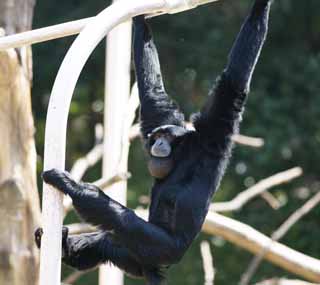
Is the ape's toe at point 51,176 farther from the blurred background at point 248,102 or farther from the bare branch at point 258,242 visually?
the blurred background at point 248,102

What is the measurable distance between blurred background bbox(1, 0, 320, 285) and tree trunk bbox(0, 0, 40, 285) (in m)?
6.54

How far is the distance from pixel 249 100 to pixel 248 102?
0.03 m

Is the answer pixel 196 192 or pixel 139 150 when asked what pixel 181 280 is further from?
pixel 196 192

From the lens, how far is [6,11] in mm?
6320

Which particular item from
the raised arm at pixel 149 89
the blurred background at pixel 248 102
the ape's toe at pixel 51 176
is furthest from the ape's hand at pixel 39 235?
the blurred background at pixel 248 102

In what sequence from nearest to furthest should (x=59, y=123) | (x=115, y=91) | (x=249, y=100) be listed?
1. (x=59, y=123)
2. (x=115, y=91)
3. (x=249, y=100)

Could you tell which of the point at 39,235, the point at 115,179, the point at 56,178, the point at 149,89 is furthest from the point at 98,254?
the point at 56,178

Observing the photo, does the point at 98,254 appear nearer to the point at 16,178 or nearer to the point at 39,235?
the point at 39,235

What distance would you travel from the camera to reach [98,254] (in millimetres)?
5738

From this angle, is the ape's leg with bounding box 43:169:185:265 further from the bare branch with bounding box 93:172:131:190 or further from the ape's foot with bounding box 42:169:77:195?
the bare branch with bounding box 93:172:131:190

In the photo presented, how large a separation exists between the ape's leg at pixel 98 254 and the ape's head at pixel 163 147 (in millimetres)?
A: 513

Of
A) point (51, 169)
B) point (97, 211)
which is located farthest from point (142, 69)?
point (51, 169)

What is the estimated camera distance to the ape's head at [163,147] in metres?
5.68

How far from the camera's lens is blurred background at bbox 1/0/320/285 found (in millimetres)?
13008
